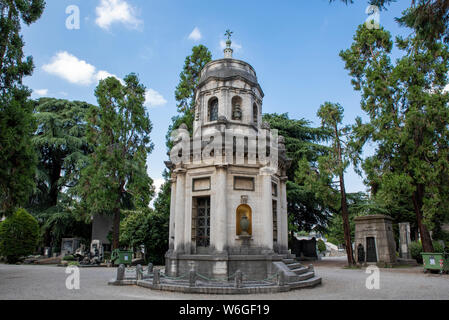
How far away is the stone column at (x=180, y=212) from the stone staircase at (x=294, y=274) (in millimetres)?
4330

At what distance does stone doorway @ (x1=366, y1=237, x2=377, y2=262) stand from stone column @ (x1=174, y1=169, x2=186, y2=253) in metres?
18.6

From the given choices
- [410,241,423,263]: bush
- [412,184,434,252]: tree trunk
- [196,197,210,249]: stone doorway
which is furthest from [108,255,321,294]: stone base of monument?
[410,241,423,263]: bush

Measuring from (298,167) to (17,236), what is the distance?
27683 mm

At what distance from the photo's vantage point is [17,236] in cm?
2997

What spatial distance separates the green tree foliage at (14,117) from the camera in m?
14.7

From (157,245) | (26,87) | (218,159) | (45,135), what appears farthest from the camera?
(45,135)

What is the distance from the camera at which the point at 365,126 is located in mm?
23375

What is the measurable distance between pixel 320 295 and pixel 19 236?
29.7 meters

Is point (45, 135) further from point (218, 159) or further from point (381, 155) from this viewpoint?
point (381, 155)

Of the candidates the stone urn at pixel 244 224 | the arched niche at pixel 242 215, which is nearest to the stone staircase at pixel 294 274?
the stone urn at pixel 244 224

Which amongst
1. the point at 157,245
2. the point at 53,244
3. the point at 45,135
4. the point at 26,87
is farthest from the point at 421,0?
the point at 53,244

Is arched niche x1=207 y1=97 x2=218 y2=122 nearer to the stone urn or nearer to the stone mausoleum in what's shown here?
the stone mausoleum

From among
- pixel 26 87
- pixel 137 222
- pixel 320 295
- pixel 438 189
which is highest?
pixel 26 87

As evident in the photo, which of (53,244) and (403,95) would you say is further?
(53,244)
